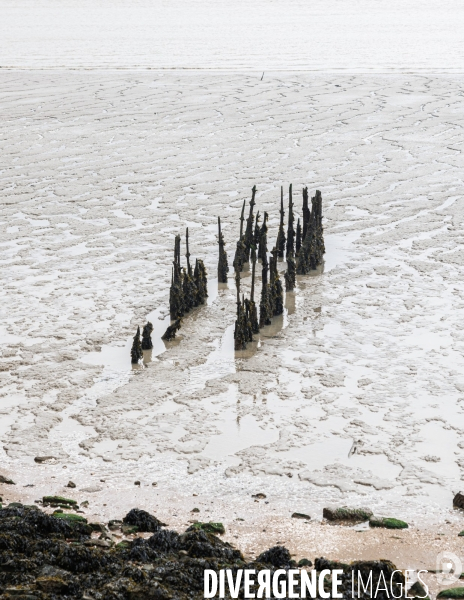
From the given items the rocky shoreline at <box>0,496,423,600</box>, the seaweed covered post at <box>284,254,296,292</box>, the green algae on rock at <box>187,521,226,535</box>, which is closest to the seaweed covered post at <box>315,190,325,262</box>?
the seaweed covered post at <box>284,254,296,292</box>

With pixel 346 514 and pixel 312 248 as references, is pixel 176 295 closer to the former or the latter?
pixel 312 248

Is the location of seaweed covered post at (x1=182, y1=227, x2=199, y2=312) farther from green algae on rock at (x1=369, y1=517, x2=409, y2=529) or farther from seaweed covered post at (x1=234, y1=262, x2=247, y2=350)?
green algae on rock at (x1=369, y1=517, x2=409, y2=529)

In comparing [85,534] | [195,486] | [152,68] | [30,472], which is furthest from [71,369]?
[152,68]

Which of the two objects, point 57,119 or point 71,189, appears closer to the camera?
point 71,189

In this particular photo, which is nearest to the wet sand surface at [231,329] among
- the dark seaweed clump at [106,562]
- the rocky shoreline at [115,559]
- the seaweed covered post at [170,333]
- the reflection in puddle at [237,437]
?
the reflection in puddle at [237,437]

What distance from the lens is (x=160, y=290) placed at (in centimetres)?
978

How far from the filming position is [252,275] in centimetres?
897

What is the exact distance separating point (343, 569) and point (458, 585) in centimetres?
68

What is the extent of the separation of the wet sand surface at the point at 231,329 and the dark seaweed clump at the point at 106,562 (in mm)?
492

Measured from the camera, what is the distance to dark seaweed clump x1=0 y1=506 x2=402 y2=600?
14.5 ft

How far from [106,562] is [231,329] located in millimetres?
4282

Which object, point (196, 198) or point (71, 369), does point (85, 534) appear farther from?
point (196, 198)

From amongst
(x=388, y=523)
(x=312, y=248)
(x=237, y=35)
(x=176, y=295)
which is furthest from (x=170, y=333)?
(x=237, y=35)

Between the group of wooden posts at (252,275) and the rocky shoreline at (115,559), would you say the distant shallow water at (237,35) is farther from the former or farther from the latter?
the rocky shoreline at (115,559)
